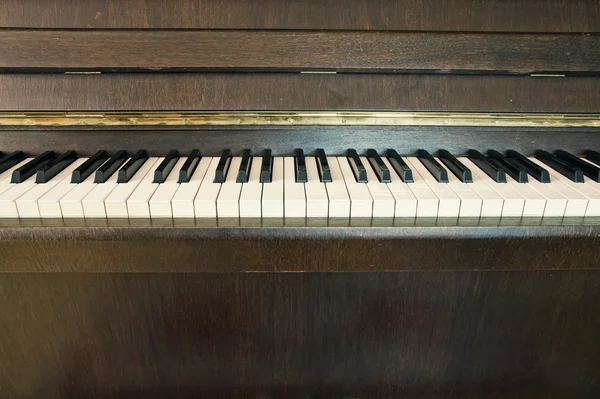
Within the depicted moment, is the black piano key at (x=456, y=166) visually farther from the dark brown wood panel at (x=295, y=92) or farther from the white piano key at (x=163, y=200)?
the white piano key at (x=163, y=200)

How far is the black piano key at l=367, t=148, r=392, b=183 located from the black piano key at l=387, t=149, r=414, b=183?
28 millimetres

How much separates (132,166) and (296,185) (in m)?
0.36

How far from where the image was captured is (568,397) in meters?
1.36

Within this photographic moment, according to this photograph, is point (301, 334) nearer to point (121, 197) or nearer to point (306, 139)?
point (306, 139)

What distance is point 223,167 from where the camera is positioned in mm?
931

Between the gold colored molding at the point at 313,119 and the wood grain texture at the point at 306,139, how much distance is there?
17 millimetres

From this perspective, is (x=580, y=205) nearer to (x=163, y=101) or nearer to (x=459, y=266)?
(x=459, y=266)

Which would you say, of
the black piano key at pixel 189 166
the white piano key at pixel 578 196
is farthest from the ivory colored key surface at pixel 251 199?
the white piano key at pixel 578 196

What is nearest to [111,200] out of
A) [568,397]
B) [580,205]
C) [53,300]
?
[53,300]

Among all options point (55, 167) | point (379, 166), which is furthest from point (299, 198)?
point (55, 167)

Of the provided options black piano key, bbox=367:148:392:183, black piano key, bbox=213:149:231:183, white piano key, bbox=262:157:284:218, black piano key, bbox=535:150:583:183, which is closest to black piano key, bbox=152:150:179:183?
black piano key, bbox=213:149:231:183

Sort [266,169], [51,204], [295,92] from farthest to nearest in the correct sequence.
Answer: [295,92]
[266,169]
[51,204]

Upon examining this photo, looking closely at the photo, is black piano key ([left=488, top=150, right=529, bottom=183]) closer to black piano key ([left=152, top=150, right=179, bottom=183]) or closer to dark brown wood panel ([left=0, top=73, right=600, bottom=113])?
dark brown wood panel ([left=0, top=73, right=600, bottom=113])

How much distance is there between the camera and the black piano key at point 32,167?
0.89 m
